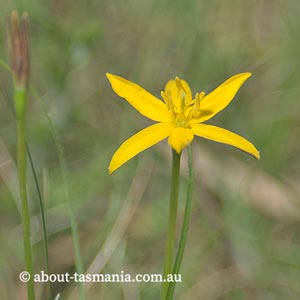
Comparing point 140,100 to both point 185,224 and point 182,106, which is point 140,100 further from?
point 185,224

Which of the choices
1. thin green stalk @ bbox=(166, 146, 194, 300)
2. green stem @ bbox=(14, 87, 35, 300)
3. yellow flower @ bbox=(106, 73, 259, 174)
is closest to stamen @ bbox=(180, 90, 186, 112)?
yellow flower @ bbox=(106, 73, 259, 174)

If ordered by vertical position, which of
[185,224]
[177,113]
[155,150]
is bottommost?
[185,224]

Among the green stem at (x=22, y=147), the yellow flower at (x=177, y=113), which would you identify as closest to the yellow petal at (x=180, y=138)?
the yellow flower at (x=177, y=113)

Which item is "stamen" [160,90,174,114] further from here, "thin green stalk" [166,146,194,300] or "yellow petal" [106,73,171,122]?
"thin green stalk" [166,146,194,300]

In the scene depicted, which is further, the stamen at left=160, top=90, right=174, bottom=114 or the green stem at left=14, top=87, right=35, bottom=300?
the stamen at left=160, top=90, right=174, bottom=114

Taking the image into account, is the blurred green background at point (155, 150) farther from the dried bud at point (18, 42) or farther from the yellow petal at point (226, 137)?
the dried bud at point (18, 42)

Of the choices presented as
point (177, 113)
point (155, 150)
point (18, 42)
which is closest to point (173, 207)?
point (177, 113)
